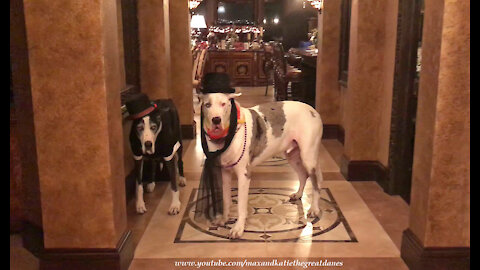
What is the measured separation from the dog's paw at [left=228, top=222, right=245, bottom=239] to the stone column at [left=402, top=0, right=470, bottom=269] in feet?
3.71

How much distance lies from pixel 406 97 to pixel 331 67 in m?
2.19

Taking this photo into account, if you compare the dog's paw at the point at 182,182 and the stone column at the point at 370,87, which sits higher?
the stone column at the point at 370,87

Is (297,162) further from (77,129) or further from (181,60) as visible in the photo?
(181,60)

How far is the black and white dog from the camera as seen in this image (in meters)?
3.44

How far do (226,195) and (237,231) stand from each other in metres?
0.31

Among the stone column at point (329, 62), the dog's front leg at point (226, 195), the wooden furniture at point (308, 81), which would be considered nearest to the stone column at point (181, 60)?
the stone column at point (329, 62)

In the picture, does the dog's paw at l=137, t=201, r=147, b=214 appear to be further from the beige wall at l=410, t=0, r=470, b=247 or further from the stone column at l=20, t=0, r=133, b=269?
the beige wall at l=410, t=0, r=470, b=247

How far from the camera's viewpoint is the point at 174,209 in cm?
368

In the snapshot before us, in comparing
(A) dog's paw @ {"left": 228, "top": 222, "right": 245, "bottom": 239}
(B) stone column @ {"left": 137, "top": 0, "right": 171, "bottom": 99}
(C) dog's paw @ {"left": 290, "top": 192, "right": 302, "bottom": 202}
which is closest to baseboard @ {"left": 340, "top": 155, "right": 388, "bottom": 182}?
(C) dog's paw @ {"left": 290, "top": 192, "right": 302, "bottom": 202}

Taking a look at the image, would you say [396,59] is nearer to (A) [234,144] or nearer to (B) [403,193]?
(B) [403,193]

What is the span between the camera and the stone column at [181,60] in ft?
19.4

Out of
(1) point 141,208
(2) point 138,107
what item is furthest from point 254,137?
(1) point 141,208

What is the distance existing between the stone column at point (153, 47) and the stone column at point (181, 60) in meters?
1.44

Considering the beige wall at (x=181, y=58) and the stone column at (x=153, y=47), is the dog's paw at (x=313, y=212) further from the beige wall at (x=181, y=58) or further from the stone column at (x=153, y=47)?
the beige wall at (x=181, y=58)
